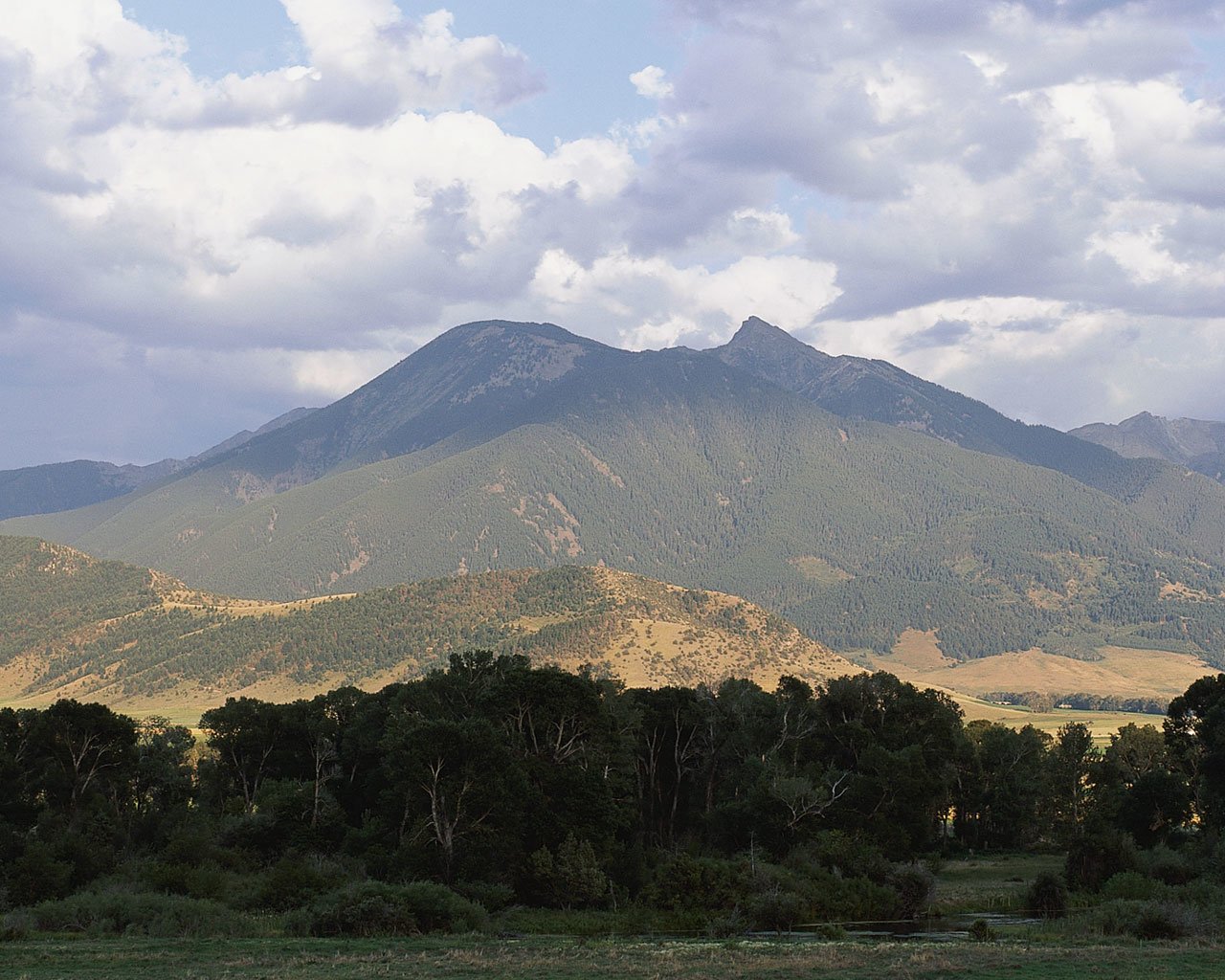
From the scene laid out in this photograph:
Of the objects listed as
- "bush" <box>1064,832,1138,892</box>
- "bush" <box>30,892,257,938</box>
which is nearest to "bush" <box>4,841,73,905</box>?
"bush" <box>30,892,257,938</box>

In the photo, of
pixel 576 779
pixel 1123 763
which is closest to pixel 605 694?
pixel 576 779

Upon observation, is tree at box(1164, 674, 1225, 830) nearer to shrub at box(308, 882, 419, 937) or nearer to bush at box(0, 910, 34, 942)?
shrub at box(308, 882, 419, 937)

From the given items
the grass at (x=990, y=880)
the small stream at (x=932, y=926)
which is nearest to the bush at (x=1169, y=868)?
the grass at (x=990, y=880)

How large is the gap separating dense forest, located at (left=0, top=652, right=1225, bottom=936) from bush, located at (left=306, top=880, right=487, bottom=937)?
90 mm

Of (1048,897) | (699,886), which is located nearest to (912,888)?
(1048,897)

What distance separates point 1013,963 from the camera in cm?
4072

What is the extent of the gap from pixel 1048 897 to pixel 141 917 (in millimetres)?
41946

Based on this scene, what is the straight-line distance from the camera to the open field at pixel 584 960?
38.8 metres

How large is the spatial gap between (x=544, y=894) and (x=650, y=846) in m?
20.6

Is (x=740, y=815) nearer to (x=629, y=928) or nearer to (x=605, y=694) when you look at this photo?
(x=605, y=694)

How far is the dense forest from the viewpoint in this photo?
5919 centimetres

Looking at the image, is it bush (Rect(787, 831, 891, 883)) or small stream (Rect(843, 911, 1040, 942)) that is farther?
bush (Rect(787, 831, 891, 883))

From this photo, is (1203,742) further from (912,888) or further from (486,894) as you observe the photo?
(486,894)

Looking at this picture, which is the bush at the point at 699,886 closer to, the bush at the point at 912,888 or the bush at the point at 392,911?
the bush at the point at 912,888
